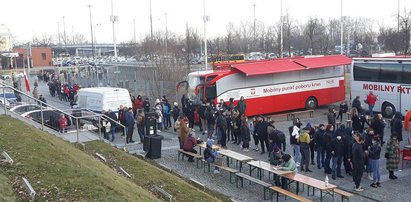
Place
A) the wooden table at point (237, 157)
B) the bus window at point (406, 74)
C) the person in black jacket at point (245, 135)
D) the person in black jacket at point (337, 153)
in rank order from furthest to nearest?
the bus window at point (406, 74) → the person in black jacket at point (245, 135) → the wooden table at point (237, 157) → the person in black jacket at point (337, 153)

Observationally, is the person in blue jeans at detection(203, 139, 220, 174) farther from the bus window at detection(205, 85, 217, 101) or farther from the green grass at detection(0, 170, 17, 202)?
the bus window at detection(205, 85, 217, 101)

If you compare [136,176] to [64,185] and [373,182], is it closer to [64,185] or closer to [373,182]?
[64,185]

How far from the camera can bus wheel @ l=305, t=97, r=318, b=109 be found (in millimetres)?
28642

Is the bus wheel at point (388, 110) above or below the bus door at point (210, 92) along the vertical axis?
below

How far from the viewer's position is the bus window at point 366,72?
25.9 meters

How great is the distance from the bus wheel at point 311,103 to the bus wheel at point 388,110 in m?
4.41

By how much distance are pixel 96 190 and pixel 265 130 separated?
9.49 m

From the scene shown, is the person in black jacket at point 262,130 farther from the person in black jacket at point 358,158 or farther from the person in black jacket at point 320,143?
the person in black jacket at point 358,158

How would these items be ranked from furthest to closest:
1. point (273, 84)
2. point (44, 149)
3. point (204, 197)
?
1. point (273, 84)
2. point (44, 149)
3. point (204, 197)

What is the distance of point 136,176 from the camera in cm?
1308

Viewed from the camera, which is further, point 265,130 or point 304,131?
point 265,130

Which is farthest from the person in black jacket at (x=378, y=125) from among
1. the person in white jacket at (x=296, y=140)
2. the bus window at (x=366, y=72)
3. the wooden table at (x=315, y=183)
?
the bus window at (x=366, y=72)

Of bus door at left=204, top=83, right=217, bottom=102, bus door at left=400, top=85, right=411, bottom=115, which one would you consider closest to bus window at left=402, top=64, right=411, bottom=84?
bus door at left=400, top=85, right=411, bottom=115

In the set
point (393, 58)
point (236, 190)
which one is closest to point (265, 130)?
point (236, 190)
